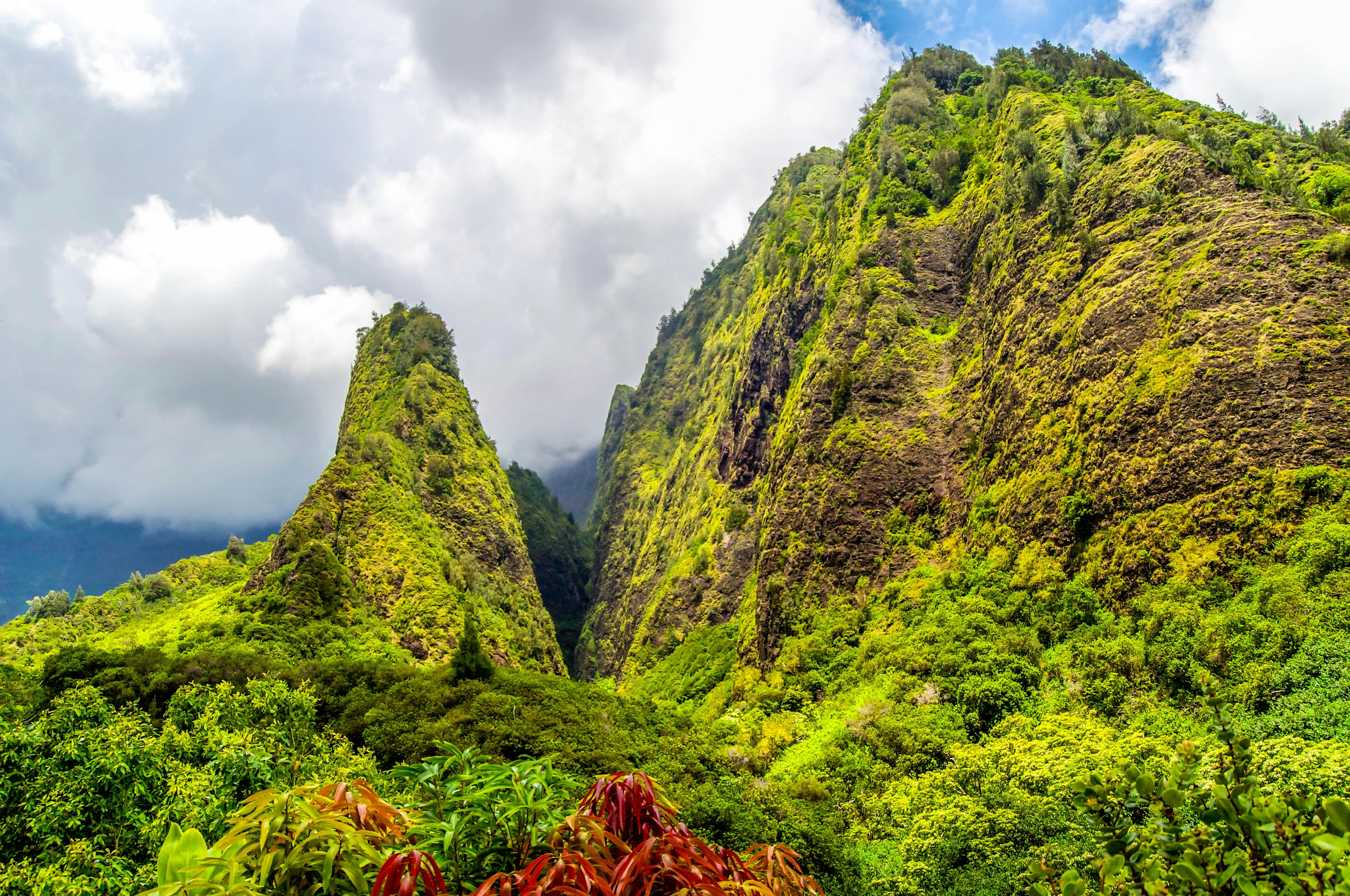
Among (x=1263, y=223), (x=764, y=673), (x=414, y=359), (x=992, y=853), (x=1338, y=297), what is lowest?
(x=992, y=853)

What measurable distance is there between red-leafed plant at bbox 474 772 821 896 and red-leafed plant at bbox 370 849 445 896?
0.19m

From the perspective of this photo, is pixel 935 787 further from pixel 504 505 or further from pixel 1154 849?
pixel 504 505

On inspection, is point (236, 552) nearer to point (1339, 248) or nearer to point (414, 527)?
point (414, 527)

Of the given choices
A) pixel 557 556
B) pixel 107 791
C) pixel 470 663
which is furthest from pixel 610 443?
pixel 107 791

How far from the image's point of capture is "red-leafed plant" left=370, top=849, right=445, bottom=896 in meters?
2.33

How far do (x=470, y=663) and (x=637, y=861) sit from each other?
25163 millimetres

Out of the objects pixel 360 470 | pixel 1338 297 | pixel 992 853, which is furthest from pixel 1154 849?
pixel 360 470

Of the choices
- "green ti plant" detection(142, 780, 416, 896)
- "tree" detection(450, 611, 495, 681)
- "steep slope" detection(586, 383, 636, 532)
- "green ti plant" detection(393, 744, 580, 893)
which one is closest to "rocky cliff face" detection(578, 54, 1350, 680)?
"tree" detection(450, 611, 495, 681)

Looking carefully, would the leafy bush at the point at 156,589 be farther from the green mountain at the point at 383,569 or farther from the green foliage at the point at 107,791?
the green foliage at the point at 107,791

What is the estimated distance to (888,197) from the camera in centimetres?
4094

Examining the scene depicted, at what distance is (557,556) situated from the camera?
10625 cm

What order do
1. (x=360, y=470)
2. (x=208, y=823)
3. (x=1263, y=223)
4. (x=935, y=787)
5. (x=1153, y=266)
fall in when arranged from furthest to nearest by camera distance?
(x=360, y=470)
(x=1153, y=266)
(x=1263, y=223)
(x=935, y=787)
(x=208, y=823)

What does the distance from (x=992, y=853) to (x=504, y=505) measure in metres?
58.6

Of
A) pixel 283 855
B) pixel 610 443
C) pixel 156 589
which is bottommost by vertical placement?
pixel 283 855
